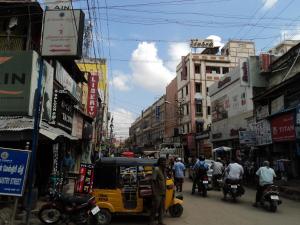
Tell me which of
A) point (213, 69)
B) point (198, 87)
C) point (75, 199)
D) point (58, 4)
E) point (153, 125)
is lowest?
point (75, 199)

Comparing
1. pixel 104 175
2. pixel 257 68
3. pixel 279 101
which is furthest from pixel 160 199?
pixel 257 68

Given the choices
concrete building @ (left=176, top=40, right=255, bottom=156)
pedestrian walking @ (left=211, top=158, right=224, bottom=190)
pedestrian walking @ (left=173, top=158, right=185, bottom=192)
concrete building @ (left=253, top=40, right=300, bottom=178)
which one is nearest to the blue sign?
pedestrian walking @ (left=173, top=158, right=185, bottom=192)

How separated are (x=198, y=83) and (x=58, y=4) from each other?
169ft

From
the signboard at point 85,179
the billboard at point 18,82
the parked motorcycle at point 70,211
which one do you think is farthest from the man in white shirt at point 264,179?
the billboard at point 18,82

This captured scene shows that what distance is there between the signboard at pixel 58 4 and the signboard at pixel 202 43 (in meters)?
53.4

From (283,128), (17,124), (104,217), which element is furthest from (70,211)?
(283,128)

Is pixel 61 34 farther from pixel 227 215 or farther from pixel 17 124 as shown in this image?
pixel 227 215

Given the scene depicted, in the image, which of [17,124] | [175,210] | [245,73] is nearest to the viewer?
[175,210]

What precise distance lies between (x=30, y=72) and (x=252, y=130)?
59.1 feet

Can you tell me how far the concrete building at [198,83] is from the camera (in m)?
63.4

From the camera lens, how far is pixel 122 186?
1173cm

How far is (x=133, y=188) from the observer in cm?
1172

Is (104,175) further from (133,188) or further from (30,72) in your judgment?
(30,72)

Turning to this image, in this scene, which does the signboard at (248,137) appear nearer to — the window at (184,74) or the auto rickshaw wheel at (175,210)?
the auto rickshaw wheel at (175,210)
